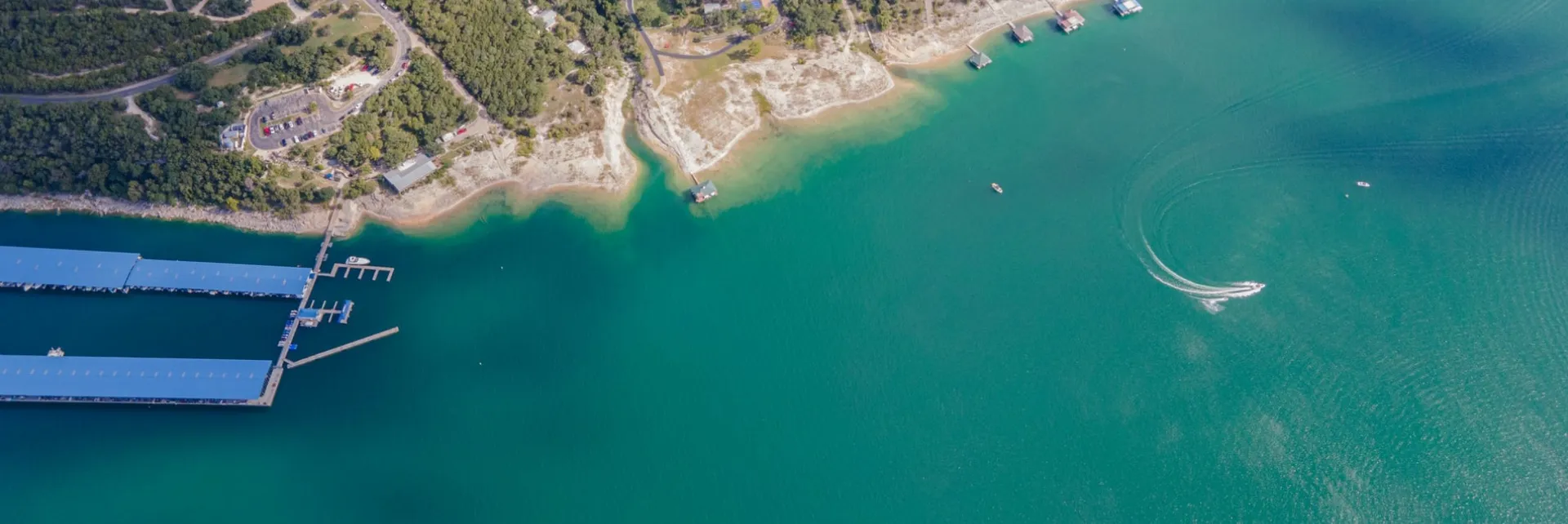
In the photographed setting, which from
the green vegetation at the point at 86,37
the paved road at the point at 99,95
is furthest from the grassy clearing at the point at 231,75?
the green vegetation at the point at 86,37

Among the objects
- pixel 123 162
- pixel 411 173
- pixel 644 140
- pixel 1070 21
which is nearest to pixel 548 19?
pixel 644 140

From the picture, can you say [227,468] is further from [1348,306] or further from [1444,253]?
[1444,253]

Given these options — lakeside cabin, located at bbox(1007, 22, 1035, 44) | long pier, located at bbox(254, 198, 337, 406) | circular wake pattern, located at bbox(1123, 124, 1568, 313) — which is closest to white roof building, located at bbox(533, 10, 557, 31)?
long pier, located at bbox(254, 198, 337, 406)

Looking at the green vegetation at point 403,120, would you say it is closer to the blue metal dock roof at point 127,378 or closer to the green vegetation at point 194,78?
the green vegetation at point 194,78

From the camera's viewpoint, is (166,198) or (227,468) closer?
(227,468)

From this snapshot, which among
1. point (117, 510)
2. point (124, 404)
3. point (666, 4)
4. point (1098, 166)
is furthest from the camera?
point (666, 4)

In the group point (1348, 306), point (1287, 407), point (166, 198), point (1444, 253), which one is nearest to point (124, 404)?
point (166, 198)

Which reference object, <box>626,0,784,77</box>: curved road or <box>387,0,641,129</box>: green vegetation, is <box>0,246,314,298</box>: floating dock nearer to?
<box>387,0,641,129</box>: green vegetation
